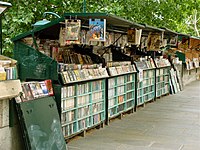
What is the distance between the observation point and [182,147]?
18.4ft

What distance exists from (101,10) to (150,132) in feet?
16.7

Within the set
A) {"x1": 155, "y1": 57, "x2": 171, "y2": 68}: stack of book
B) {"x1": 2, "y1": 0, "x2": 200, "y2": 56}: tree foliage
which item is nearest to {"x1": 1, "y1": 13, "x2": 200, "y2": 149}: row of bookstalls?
{"x1": 155, "y1": 57, "x2": 171, "y2": 68}: stack of book

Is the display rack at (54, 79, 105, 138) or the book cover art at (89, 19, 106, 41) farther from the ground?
the book cover art at (89, 19, 106, 41)

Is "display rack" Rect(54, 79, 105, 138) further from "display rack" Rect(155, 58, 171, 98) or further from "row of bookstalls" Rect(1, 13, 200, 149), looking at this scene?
"display rack" Rect(155, 58, 171, 98)

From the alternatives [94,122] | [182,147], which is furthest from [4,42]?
[182,147]

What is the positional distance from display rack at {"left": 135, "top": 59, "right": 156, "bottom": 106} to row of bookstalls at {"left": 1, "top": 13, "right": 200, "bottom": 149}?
26 mm

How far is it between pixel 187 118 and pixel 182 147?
2459mm

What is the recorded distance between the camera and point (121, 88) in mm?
7660

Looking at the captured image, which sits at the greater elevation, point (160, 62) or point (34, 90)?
point (160, 62)

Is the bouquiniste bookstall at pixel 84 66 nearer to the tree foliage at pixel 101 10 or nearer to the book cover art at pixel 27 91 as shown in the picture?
the book cover art at pixel 27 91

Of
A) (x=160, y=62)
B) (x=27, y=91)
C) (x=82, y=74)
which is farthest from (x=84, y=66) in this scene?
(x=160, y=62)

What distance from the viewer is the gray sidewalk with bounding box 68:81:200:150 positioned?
5625 mm

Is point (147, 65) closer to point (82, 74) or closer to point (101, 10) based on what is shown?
point (101, 10)

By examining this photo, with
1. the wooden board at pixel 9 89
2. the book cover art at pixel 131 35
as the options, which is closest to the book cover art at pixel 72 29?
the wooden board at pixel 9 89
